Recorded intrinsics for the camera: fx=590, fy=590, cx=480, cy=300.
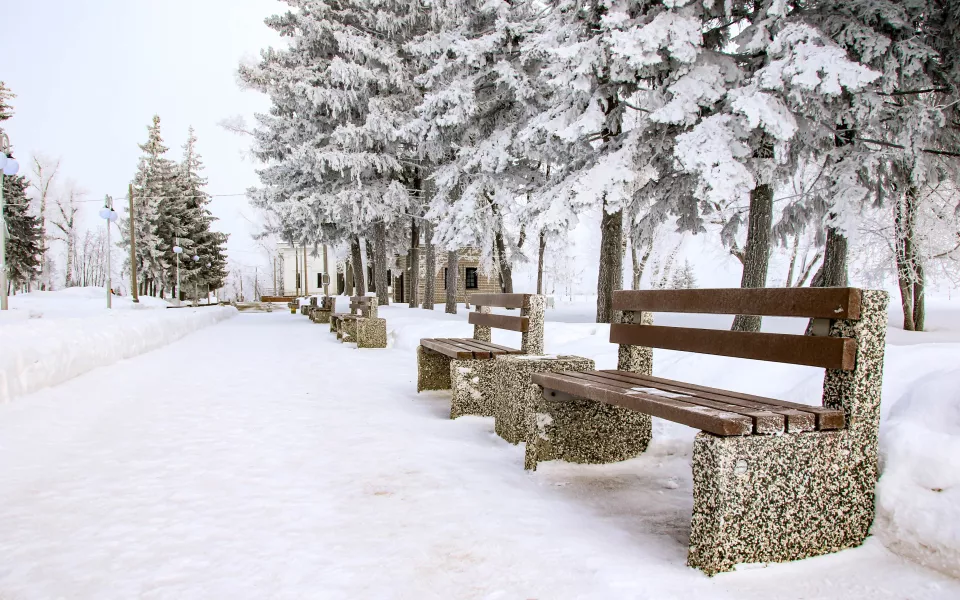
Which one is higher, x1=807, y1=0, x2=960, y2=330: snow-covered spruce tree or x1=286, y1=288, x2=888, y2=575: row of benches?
x1=807, y1=0, x2=960, y2=330: snow-covered spruce tree

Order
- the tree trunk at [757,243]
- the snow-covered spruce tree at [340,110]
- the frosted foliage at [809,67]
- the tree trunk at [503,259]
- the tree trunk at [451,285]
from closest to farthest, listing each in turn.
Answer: the frosted foliage at [809,67], the tree trunk at [757,243], the tree trunk at [503,259], the snow-covered spruce tree at [340,110], the tree trunk at [451,285]

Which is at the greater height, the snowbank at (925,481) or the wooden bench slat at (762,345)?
the wooden bench slat at (762,345)

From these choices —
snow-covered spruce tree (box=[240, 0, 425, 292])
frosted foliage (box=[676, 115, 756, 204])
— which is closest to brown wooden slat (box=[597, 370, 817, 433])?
frosted foliage (box=[676, 115, 756, 204])

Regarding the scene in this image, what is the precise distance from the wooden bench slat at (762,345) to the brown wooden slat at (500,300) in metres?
1.22

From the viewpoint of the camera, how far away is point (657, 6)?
9562 mm

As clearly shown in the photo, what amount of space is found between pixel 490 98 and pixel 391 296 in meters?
32.4

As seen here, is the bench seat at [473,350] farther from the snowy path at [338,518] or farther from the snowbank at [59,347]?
the snowbank at [59,347]

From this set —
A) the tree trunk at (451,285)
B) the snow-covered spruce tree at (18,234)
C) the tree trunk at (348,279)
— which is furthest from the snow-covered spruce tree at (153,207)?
the tree trunk at (451,285)

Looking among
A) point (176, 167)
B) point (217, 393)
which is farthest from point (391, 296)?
point (217, 393)

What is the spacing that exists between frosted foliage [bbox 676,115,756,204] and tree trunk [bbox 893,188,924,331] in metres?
7.58

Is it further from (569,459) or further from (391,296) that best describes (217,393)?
(391,296)

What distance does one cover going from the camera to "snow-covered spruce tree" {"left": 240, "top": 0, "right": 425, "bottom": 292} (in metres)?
18.9

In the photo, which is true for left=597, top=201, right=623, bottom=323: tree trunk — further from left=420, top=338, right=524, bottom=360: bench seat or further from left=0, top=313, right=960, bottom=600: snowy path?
left=0, top=313, right=960, bottom=600: snowy path

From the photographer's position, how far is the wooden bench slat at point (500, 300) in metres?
4.58
